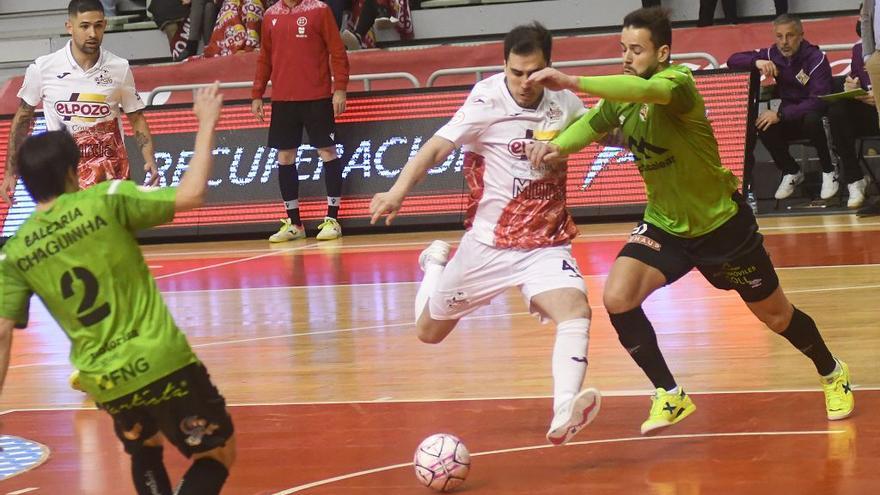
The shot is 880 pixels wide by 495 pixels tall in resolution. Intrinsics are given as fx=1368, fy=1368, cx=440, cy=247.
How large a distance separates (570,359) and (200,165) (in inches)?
69.7

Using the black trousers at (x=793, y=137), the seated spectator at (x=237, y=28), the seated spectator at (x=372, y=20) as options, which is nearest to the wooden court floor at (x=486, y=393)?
the black trousers at (x=793, y=137)

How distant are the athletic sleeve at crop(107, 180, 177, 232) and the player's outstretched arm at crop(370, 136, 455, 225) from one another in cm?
125

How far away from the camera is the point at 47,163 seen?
3.99 metres

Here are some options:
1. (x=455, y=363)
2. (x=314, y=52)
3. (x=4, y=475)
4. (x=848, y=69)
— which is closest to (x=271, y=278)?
(x=314, y=52)

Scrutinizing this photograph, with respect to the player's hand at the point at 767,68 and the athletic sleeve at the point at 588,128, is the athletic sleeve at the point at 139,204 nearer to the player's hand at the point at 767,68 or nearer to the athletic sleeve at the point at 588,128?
the athletic sleeve at the point at 588,128

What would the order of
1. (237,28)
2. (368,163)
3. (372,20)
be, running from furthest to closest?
(237,28), (372,20), (368,163)

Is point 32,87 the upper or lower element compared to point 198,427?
upper

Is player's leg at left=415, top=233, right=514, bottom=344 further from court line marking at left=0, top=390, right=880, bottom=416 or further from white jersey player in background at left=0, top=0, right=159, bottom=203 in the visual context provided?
white jersey player in background at left=0, top=0, right=159, bottom=203

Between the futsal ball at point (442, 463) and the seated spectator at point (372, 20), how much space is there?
11509 mm

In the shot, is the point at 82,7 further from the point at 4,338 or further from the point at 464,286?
the point at 4,338

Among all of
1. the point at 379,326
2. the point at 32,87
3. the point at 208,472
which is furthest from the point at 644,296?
the point at 32,87

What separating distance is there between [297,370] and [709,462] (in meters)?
2.99

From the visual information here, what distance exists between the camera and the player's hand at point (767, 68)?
12.6 meters

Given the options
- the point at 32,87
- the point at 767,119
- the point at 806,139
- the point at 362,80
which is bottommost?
the point at 806,139
